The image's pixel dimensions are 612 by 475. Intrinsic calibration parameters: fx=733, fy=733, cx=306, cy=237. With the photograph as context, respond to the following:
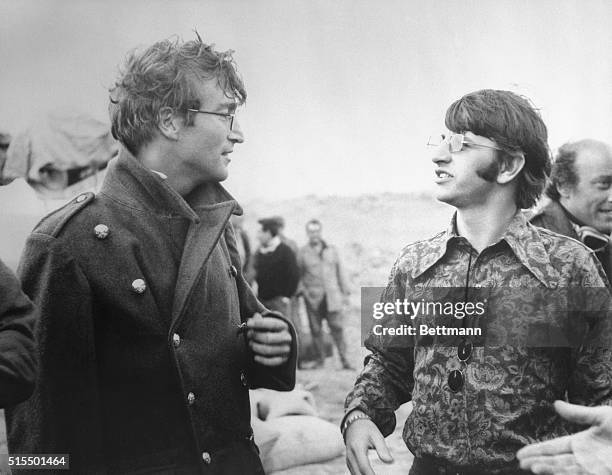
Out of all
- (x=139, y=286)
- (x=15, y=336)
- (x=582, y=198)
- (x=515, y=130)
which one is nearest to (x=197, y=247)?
(x=139, y=286)

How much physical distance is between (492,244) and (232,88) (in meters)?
0.95

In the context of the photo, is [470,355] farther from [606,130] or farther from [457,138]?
[606,130]

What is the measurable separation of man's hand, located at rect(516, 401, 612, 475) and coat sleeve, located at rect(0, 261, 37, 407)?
55.5 inches

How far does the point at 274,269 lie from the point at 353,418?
67 centimetres

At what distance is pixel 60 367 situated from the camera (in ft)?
6.50

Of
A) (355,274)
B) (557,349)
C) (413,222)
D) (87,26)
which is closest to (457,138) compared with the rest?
(413,222)

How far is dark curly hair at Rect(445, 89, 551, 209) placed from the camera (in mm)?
2336

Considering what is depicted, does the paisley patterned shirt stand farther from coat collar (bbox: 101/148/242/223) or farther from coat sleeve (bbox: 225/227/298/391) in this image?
coat collar (bbox: 101/148/242/223)

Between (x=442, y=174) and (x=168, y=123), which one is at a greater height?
(x=168, y=123)

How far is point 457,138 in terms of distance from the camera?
7.82 ft

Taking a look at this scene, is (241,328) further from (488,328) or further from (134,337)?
(488,328)

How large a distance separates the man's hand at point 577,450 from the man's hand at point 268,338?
2.54 feet

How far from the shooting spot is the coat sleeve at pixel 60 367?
1.93 metres

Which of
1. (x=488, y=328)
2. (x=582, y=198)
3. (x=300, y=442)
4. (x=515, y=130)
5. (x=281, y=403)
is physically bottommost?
(x=300, y=442)
